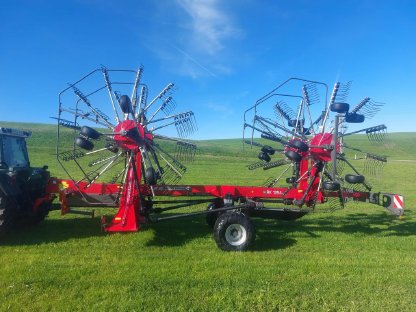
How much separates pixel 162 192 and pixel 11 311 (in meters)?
4.13

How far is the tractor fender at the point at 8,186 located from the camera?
24.6 feet

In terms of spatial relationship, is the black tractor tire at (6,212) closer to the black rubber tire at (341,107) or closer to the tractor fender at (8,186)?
the tractor fender at (8,186)

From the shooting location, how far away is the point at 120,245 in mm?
7715

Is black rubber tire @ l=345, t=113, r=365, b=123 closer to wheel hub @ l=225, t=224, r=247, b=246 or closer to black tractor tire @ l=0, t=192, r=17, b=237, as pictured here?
wheel hub @ l=225, t=224, r=247, b=246

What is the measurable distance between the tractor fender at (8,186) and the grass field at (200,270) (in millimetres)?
1045

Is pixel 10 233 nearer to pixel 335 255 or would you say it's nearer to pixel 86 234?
pixel 86 234

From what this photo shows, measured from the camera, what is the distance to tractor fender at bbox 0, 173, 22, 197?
7486 millimetres

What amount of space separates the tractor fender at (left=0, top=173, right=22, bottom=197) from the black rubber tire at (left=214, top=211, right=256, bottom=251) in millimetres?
4144

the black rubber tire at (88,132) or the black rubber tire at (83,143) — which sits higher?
the black rubber tire at (88,132)

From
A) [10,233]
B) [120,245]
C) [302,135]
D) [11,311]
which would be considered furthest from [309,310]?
[10,233]

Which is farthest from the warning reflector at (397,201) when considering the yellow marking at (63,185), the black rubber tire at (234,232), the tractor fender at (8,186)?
the tractor fender at (8,186)

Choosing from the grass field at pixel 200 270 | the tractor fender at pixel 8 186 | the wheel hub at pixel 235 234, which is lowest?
the grass field at pixel 200 270

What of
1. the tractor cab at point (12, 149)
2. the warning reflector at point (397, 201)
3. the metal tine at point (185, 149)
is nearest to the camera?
the tractor cab at point (12, 149)

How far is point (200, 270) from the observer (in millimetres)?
6250
